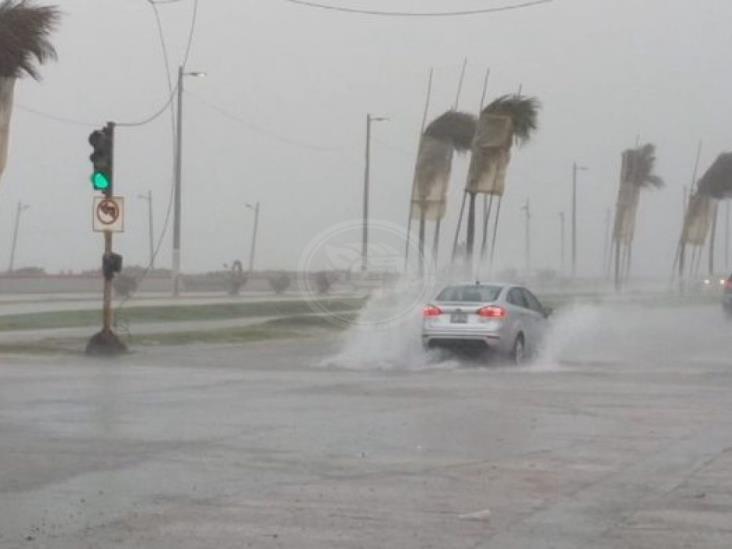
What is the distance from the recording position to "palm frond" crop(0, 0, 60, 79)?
27453 mm

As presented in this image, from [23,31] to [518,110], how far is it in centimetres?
1839

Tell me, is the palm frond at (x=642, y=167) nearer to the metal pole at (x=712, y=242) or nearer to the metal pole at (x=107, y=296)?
the metal pole at (x=712, y=242)

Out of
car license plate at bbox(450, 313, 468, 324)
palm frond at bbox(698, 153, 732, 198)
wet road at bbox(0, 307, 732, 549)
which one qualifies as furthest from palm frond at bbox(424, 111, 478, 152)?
palm frond at bbox(698, 153, 732, 198)

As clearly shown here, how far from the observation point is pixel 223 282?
3044 inches

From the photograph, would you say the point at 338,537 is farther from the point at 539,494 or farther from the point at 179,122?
the point at 179,122

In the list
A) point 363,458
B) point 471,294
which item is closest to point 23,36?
point 471,294

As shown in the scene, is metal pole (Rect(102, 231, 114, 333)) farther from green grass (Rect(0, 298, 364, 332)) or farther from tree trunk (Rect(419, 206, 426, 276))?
tree trunk (Rect(419, 206, 426, 276))

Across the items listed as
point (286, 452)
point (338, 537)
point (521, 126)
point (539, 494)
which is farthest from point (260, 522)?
point (521, 126)

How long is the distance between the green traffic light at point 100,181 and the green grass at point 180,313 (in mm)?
8881

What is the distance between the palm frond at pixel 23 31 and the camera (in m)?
27.5

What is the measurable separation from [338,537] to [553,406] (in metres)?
9.15

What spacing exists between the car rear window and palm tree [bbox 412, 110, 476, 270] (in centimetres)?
1491

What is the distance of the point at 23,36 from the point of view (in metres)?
27.6

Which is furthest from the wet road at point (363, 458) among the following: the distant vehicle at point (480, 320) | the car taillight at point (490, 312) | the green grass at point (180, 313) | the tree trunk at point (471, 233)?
the tree trunk at point (471, 233)
